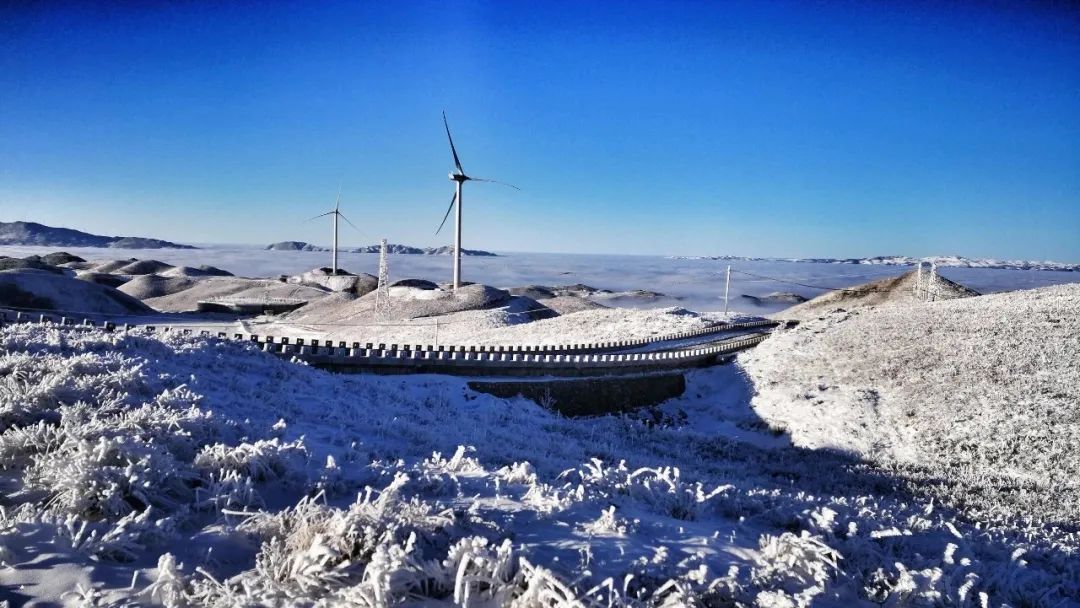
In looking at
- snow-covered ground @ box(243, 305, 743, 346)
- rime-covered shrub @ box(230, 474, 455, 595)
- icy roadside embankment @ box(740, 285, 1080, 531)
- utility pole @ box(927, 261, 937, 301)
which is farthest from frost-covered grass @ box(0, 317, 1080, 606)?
utility pole @ box(927, 261, 937, 301)

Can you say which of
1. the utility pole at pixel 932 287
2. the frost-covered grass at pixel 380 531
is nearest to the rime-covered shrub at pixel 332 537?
the frost-covered grass at pixel 380 531

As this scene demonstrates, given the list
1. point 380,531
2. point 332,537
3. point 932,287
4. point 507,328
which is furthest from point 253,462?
point 932,287

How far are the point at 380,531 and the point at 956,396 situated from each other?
2642 centimetres

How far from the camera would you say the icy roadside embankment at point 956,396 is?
59.6 feet

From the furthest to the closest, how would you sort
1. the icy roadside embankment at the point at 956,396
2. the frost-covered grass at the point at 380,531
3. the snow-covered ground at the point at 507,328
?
the snow-covered ground at the point at 507,328
the icy roadside embankment at the point at 956,396
the frost-covered grass at the point at 380,531

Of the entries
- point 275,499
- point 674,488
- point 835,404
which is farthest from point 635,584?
point 835,404

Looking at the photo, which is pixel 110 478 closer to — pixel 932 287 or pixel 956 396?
pixel 956 396

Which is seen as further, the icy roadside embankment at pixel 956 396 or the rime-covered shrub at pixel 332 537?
the icy roadside embankment at pixel 956 396

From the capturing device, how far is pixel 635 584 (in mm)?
4094

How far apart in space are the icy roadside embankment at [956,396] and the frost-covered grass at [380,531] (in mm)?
10516

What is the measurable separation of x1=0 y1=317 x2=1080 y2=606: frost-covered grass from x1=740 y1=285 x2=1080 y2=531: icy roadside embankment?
10516 millimetres

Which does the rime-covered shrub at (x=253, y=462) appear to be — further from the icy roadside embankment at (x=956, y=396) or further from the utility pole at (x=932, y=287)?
the utility pole at (x=932, y=287)

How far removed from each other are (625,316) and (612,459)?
33.9 metres

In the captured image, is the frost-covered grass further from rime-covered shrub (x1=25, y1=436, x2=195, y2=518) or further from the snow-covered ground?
the snow-covered ground
